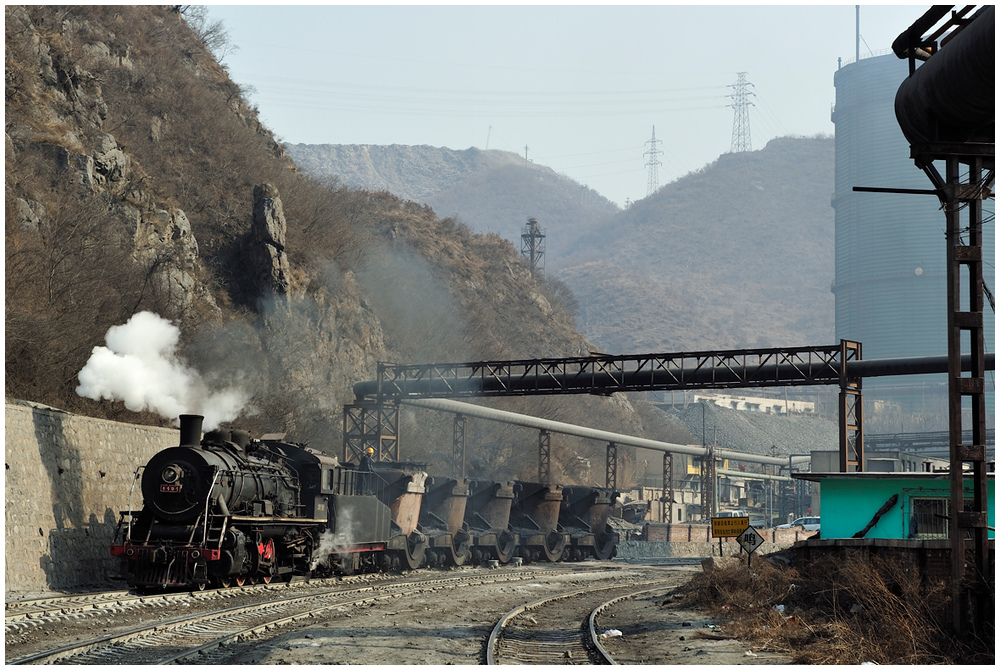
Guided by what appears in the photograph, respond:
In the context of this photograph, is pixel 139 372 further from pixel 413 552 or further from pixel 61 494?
pixel 413 552

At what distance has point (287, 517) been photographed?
23984mm

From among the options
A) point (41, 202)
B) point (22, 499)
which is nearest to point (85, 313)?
point (41, 202)

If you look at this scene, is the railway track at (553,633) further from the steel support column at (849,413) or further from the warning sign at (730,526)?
the steel support column at (849,413)

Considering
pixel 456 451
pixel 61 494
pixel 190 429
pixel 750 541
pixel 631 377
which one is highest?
pixel 631 377

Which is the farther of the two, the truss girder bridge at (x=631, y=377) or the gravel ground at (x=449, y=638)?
the truss girder bridge at (x=631, y=377)

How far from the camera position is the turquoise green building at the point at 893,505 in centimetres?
2158

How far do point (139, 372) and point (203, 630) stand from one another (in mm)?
10986

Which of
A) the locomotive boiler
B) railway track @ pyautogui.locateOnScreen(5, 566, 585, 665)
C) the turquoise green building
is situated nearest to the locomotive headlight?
the locomotive boiler

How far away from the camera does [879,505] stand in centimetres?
2267

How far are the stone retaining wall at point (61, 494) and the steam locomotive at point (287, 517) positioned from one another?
80 cm

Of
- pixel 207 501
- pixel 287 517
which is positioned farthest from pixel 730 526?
pixel 207 501

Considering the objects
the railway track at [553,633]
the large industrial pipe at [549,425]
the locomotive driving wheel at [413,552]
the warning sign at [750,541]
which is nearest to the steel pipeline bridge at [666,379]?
the large industrial pipe at [549,425]

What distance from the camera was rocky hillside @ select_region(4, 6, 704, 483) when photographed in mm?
31516

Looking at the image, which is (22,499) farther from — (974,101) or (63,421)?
(974,101)
